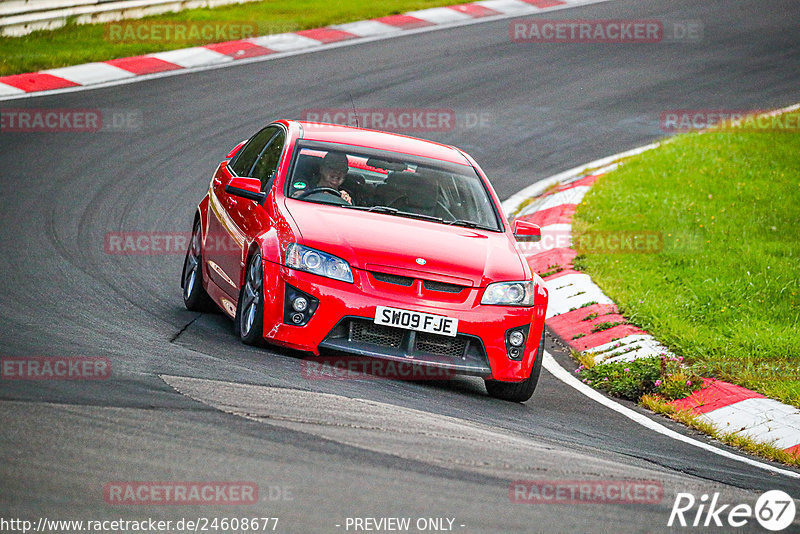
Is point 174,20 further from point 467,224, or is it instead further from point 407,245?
point 407,245

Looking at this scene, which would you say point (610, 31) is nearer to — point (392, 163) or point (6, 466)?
point (392, 163)

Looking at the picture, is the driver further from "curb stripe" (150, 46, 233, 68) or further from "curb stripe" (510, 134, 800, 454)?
"curb stripe" (150, 46, 233, 68)

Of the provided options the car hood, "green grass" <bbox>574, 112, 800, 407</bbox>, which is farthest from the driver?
"green grass" <bbox>574, 112, 800, 407</bbox>

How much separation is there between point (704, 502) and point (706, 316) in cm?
470

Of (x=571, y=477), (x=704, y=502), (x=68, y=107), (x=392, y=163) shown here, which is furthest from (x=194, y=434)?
(x=68, y=107)

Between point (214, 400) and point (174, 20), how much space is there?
1621 cm

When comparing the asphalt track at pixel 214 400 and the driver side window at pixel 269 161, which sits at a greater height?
Answer: the driver side window at pixel 269 161

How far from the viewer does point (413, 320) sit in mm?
7043

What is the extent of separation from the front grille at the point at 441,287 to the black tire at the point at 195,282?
89.0 inches

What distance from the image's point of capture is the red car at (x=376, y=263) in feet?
23.2

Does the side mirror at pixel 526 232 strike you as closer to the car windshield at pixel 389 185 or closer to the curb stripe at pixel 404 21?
the car windshield at pixel 389 185

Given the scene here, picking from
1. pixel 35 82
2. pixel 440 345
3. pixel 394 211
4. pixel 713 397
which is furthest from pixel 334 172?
pixel 35 82

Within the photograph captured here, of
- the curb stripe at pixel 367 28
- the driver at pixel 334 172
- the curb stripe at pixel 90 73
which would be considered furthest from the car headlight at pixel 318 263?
the curb stripe at pixel 367 28

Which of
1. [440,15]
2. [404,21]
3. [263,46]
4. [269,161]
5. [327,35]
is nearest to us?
[269,161]
